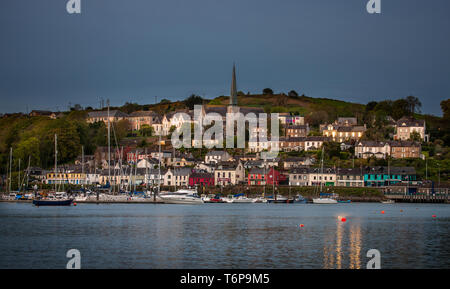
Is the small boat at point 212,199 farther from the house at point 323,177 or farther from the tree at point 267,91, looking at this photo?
the tree at point 267,91

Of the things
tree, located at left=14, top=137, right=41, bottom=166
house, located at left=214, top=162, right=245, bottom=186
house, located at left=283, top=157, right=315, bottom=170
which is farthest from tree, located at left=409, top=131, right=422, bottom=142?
tree, located at left=14, top=137, right=41, bottom=166

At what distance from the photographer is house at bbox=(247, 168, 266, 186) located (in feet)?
319

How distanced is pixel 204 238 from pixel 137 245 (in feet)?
17.3

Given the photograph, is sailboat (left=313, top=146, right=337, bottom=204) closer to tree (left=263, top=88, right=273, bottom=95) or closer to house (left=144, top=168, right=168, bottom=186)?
house (left=144, top=168, right=168, bottom=186)

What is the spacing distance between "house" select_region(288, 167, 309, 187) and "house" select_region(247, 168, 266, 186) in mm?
4214

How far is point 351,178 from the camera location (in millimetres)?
94375

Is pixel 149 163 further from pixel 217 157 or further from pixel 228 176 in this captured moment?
pixel 228 176

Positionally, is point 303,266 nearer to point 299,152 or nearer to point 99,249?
point 99,249

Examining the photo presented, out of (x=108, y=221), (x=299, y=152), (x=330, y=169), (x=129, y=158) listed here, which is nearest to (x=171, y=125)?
(x=129, y=158)

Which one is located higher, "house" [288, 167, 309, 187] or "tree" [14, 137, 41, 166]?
"tree" [14, 137, 41, 166]

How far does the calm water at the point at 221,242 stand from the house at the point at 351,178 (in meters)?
39.6

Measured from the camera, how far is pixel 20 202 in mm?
84812

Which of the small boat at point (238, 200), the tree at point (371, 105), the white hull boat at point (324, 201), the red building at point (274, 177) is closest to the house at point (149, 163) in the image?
the small boat at point (238, 200)
